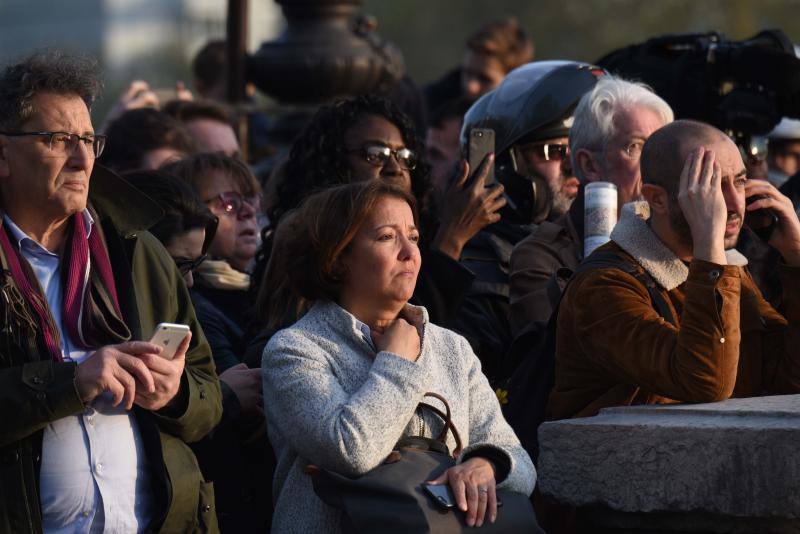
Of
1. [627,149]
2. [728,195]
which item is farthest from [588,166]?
[728,195]

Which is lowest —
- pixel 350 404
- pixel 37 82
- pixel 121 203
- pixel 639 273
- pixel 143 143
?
pixel 143 143

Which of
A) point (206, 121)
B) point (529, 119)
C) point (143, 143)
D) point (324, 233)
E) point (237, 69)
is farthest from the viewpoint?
point (237, 69)

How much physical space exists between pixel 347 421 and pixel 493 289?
6.15ft

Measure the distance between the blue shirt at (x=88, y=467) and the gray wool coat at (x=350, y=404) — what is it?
1.26 feet

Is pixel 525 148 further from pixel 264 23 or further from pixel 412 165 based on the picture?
pixel 264 23

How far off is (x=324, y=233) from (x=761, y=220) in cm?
148

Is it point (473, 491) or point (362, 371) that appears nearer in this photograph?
point (473, 491)

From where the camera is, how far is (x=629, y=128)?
230 inches

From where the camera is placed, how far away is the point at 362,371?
14.4 ft

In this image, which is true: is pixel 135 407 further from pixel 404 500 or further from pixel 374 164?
pixel 374 164

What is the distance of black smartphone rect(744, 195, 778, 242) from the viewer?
17.2 feet

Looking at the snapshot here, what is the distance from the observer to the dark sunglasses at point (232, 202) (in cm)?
641

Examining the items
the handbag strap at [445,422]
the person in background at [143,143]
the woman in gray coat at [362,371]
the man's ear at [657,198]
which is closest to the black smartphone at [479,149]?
the man's ear at [657,198]

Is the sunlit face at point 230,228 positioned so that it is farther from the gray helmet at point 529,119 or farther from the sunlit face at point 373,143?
the gray helmet at point 529,119
